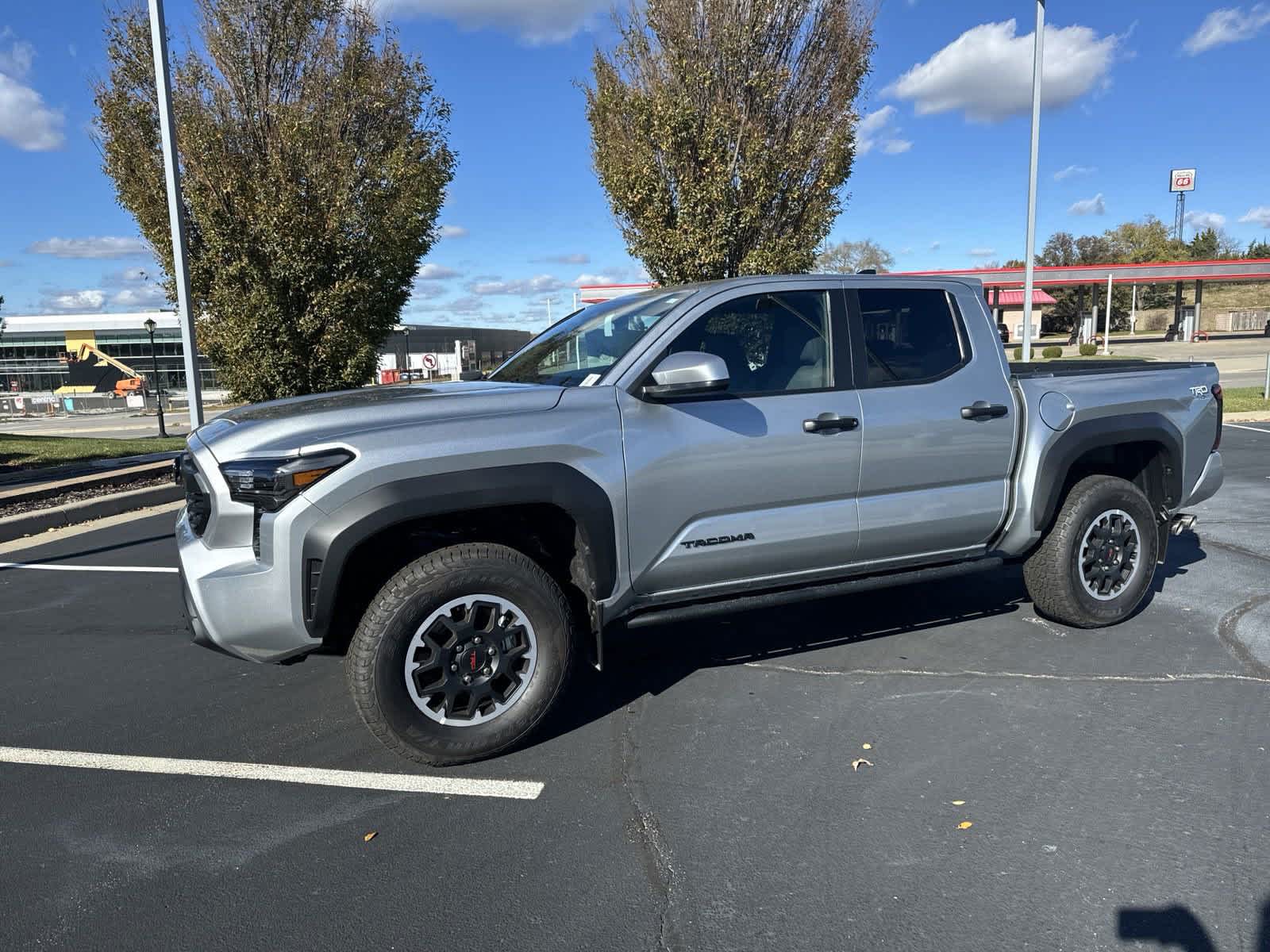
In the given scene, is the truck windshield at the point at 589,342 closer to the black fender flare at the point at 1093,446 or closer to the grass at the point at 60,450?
the black fender flare at the point at 1093,446

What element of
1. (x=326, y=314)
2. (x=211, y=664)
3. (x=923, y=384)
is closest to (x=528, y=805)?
(x=211, y=664)

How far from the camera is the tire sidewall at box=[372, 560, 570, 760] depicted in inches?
131

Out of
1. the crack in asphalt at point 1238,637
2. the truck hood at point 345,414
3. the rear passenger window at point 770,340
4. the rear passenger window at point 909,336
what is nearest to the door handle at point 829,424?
the rear passenger window at point 770,340

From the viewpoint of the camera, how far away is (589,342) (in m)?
4.35

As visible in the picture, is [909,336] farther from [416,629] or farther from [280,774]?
[280,774]

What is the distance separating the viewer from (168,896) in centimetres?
269

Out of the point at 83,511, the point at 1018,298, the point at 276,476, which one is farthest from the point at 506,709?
the point at 1018,298

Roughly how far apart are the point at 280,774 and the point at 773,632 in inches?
107

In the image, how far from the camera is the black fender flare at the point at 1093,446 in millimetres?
4570

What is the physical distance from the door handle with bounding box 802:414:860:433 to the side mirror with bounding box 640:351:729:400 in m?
0.56

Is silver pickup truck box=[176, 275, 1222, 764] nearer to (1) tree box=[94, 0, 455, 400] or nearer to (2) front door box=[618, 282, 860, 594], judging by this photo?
(2) front door box=[618, 282, 860, 594]

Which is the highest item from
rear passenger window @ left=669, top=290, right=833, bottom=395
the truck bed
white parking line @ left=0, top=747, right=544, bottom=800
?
rear passenger window @ left=669, top=290, right=833, bottom=395

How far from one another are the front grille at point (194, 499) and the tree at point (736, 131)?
1278 cm

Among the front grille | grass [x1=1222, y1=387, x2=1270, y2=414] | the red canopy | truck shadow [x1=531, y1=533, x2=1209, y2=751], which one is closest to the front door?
truck shadow [x1=531, y1=533, x2=1209, y2=751]
